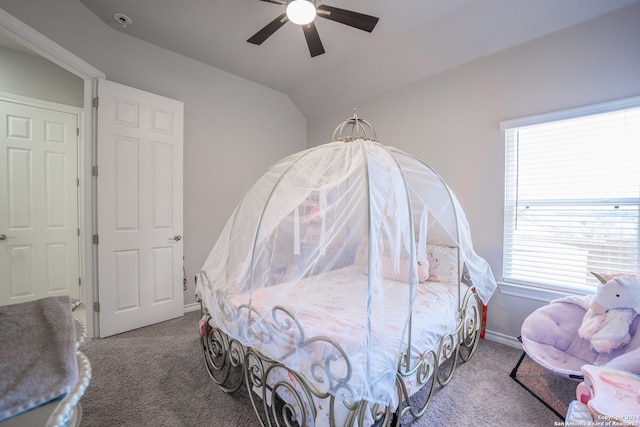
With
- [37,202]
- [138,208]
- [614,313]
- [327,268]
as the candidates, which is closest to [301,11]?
[327,268]

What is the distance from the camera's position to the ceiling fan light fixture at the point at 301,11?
1.66m

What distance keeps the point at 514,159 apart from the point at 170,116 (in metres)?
3.50

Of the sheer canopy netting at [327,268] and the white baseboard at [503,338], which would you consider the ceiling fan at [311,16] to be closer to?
the sheer canopy netting at [327,268]

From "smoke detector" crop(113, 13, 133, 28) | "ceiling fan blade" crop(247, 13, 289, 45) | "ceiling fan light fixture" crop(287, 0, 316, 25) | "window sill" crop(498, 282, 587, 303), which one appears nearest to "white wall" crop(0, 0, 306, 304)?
"smoke detector" crop(113, 13, 133, 28)

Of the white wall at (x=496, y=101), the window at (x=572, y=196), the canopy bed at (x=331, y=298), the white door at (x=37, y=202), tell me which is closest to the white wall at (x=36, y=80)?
the white door at (x=37, y=202)

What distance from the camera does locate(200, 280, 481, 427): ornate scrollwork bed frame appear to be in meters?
1.12

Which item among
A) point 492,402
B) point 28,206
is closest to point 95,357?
point 28,206

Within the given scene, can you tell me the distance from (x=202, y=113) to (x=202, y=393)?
2924 mm

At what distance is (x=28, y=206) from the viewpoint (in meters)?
2.80

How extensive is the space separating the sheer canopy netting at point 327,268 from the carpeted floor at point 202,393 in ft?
1.84

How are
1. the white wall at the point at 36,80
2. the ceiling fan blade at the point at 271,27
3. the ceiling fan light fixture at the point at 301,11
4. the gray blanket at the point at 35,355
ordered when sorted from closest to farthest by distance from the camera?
the gray blanket at the point at 35,355 → the ceiling fan light fixture at the point at 301,11 → the ceiling fan blade at the point at 271,27 → the white wall at the point at 36,80

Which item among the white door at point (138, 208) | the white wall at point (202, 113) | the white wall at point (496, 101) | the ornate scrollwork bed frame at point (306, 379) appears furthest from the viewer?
the white door at point (138, 208)

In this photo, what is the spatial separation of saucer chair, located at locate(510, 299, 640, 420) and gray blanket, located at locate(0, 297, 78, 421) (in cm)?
228

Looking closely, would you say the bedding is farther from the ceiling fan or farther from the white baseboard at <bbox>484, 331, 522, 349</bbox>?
the ceiling fan
